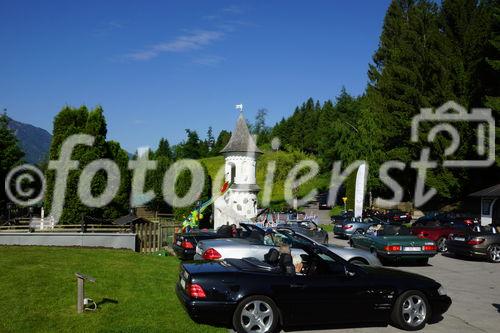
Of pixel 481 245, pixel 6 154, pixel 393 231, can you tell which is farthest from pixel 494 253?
pixel 6 154

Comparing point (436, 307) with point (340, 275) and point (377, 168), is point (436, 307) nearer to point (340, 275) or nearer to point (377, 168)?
point (340, 275)

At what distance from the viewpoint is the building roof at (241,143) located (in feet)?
122

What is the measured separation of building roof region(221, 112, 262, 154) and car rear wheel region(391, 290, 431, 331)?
96.5ft

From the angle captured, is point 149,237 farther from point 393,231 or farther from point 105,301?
point 105,301

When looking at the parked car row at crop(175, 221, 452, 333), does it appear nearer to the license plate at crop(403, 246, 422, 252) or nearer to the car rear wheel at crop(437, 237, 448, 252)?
the license plate at crop(403, 246, 422, 252)

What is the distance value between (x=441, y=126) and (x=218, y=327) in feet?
143

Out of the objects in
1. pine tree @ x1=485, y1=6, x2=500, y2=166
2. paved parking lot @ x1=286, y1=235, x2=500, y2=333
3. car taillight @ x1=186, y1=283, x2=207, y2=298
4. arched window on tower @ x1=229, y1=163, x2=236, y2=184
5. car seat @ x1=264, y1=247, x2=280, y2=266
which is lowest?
paved parking lot @ x1=286, y1=235, x2=500, y2=333

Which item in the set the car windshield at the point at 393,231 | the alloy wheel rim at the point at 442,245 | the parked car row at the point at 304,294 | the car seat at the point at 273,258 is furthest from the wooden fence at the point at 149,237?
the car seat at the point at 273,258

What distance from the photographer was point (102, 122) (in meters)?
31.9

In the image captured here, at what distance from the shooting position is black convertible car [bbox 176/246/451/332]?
694 centimetres

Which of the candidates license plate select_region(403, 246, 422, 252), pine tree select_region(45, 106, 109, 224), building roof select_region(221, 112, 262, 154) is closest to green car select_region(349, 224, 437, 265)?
license plate select_region(403, 246, 422, 252)

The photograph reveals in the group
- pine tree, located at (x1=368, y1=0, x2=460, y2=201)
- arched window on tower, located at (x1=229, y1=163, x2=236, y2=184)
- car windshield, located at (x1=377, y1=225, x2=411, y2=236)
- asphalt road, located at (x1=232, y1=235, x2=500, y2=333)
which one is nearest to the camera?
asphalt road, located at (x1=232, y1=235, x2=500, y2=333)

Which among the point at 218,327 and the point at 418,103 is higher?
the point at 418,103

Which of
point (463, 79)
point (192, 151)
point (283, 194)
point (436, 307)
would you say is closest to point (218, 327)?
point (436, 307)
